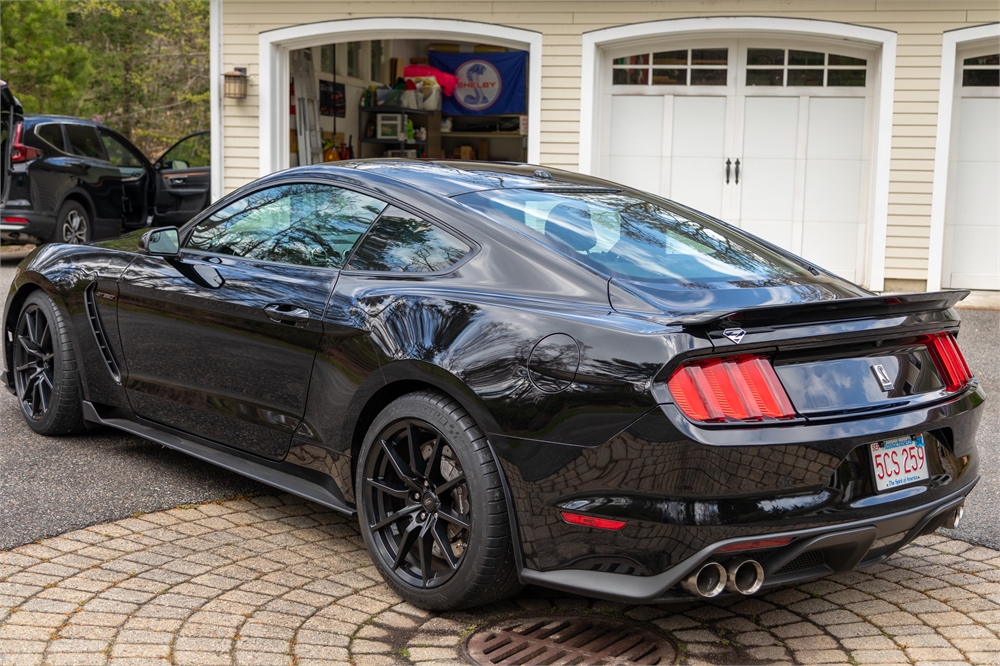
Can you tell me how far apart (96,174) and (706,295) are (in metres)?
12.1

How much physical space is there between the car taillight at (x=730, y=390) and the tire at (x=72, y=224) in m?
11.5

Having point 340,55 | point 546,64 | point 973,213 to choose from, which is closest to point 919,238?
point 973,213


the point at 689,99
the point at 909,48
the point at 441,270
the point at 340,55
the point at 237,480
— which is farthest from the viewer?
the point at 340,55

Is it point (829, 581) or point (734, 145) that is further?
point (734, 145)

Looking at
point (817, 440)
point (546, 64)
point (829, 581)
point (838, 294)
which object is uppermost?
point (546, 64)

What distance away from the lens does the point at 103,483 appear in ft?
15.5

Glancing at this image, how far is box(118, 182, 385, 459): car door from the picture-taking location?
3965 mm

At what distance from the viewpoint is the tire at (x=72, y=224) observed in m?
13.0

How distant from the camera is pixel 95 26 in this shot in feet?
99.0

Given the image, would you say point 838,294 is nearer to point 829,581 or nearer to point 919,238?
point 829,581

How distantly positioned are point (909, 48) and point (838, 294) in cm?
938

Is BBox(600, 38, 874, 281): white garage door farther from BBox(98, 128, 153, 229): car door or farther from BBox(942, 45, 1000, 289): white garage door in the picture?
BBox(98, 128, 153, 229): car door

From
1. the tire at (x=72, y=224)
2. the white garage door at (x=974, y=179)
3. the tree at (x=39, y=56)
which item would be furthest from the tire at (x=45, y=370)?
the tree at (x=39, y=56)

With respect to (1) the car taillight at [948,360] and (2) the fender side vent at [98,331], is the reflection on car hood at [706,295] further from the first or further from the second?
(2) the fender side vent at [98,331]
